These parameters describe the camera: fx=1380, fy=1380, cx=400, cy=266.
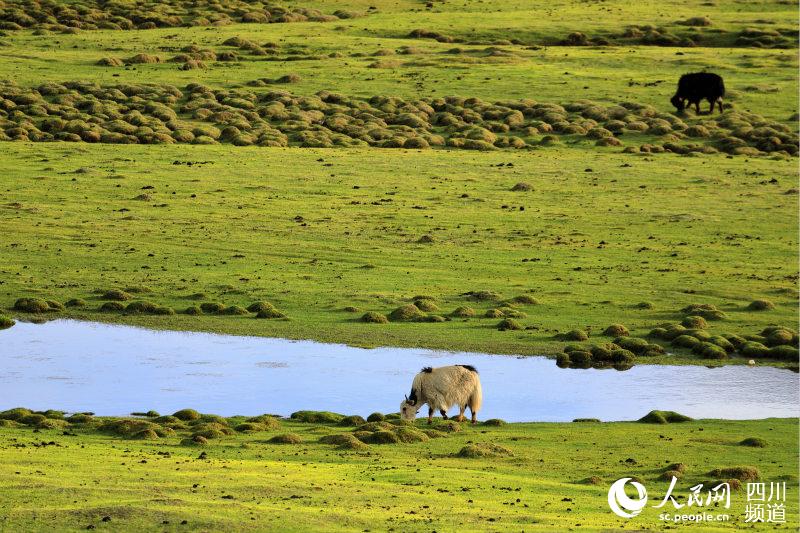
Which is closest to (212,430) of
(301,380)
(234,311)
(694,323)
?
(301,380)

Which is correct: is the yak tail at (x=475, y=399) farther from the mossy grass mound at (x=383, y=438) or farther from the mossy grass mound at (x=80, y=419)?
the mossy grass mound at (x=80, y=419)

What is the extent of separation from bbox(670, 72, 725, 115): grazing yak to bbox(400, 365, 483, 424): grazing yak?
5808 cm

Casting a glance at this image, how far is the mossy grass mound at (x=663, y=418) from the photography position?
1147 inches

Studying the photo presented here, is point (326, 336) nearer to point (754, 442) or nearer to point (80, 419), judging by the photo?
point (80, 419)

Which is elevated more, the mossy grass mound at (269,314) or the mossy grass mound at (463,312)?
the mossy grass mound at (463,312)

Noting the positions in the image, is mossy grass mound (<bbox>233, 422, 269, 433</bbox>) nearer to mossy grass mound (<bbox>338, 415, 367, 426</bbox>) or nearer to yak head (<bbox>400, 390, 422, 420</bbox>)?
mossy grass mound (<bbox>338, 415, 367, 426</bbox>)

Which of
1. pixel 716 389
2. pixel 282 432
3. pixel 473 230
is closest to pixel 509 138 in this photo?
pixel 473 230

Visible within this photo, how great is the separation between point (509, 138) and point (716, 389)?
1638 inches

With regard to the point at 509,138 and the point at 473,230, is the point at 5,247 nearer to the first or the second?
the point at 473,230

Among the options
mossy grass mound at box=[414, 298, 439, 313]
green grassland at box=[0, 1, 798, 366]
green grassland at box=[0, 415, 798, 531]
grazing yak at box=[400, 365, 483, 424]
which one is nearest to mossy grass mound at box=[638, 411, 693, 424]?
green grassland at box=[0, 415, 798, 531]

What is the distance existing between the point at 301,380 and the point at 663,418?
942cm

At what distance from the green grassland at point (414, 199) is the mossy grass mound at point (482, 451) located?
1178cm

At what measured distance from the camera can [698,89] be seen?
8306cm

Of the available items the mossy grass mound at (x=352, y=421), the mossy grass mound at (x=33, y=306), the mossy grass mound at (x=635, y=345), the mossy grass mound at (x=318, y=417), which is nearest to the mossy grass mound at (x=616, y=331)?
the mossy grass mound at (x=635, y=345)
